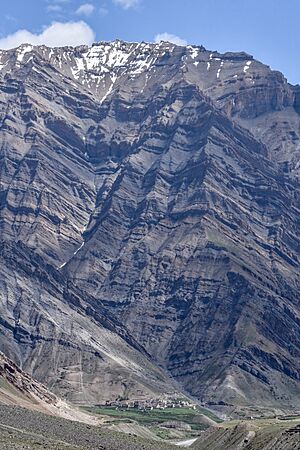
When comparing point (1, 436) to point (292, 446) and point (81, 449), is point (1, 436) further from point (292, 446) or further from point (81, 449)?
point (292, 446)

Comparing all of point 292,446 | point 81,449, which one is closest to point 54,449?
point 81,449

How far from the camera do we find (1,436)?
642 ft

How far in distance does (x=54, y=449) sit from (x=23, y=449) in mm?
11808

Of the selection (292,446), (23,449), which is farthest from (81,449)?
(292,446)

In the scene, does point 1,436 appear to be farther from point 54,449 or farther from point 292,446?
point 292,446

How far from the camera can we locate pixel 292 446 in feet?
649

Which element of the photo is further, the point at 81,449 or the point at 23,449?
the point at 81,449

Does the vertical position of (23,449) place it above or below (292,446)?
below

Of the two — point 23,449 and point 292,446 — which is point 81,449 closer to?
point 23,449

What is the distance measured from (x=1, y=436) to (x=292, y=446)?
5583 cm

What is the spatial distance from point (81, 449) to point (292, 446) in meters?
40.5

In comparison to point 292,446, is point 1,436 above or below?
below

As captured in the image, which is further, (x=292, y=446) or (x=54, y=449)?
(x=292, y=446)

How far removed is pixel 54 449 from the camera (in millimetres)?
185875
